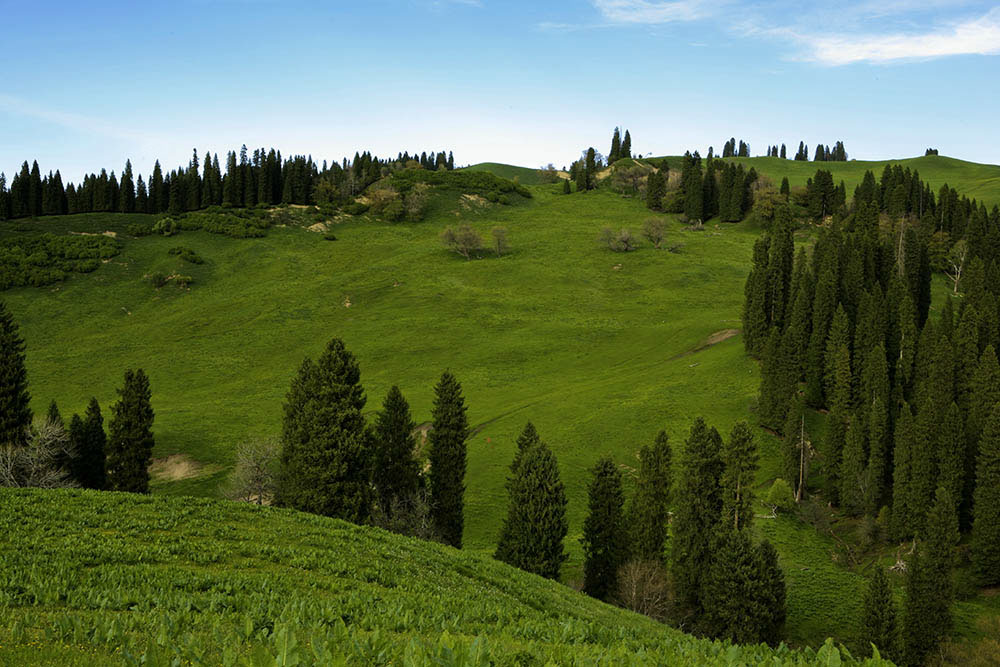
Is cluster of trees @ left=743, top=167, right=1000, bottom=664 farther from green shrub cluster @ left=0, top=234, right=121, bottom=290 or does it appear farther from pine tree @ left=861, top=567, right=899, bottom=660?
green shrub cluster @ left=0, top=234, right=121, bottom=290

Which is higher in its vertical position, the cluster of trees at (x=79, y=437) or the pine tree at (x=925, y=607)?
the cluster of trees at (x=79, y=437)

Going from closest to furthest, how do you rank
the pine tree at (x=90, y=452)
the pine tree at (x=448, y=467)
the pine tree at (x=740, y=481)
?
the pine tree at (x=740, y=481)
the pine tree at (x=448, y=467)
the pine tree at (x=90, y=452)

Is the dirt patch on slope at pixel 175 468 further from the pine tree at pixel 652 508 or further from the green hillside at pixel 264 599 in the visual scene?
the pine tree at pixel 652 508

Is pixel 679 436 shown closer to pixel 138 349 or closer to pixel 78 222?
pixel 138 349

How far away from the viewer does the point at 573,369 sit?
108 meters

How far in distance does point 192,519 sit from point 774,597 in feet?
134

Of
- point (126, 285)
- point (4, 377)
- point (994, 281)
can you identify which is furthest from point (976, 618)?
point (126, 285)

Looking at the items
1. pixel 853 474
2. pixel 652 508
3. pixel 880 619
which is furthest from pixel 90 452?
pixel 853 474

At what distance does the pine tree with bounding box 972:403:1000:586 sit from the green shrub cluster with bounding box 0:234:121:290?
6502 inches

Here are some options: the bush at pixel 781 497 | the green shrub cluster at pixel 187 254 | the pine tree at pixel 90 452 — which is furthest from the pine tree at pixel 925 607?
the green shrub cluster at pixel 187 254

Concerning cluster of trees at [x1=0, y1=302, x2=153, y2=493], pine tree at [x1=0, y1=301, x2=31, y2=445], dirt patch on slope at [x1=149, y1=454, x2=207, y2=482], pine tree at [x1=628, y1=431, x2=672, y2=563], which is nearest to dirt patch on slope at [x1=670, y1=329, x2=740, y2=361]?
pine tree at [x1=628, y1=431, x2=672, y2=563]

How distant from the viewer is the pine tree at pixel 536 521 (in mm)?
49781

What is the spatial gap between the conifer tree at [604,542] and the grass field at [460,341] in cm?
406

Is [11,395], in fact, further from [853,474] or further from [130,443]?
[853,474]
